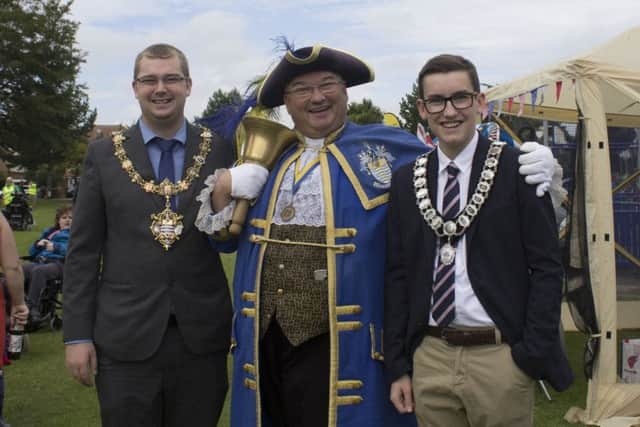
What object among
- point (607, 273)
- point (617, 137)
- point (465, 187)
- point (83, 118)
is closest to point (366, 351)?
point (465, 187)

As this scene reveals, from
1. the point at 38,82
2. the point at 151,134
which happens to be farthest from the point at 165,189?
the point at 38,82

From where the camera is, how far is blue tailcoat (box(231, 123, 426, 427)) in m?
2.43

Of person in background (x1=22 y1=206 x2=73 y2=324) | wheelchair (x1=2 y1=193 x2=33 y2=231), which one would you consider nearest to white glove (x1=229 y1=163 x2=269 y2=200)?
person in background (x1=22 y1=206 x2=73 y2=324)

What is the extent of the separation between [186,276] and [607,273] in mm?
2978

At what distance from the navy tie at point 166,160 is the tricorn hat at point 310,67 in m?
0.39

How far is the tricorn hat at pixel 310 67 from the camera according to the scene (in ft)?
8.27

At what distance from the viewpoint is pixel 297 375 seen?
2.52 m

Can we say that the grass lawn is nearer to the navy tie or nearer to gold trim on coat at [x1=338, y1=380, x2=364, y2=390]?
gold trim on coat at [x1=338, y1=380, x2=364, y2=390]

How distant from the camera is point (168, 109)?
2549 mm

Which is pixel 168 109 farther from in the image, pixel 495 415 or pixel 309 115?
pixel 495 415

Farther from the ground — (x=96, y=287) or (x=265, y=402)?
(x=96, y=287)

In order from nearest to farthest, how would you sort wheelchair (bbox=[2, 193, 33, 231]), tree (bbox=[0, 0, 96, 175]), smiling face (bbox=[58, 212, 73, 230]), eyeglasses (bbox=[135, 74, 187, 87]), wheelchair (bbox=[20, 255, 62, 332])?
eyeglasses (bbox=[135, 74, 187, 87]) → wheelchair (bbox=[20, 255, 62, 332]) → smiling face (bbox=[58, 212, 73, 230]) → wheelchair (bbox=[2, 193, 33, 231]) → tree (bbox=[0, 0, 96, 175])

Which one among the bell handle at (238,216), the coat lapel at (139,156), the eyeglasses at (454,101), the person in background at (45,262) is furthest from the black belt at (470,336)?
the person in background at (45,262)

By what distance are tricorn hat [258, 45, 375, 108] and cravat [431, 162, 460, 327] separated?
65 centimetres
